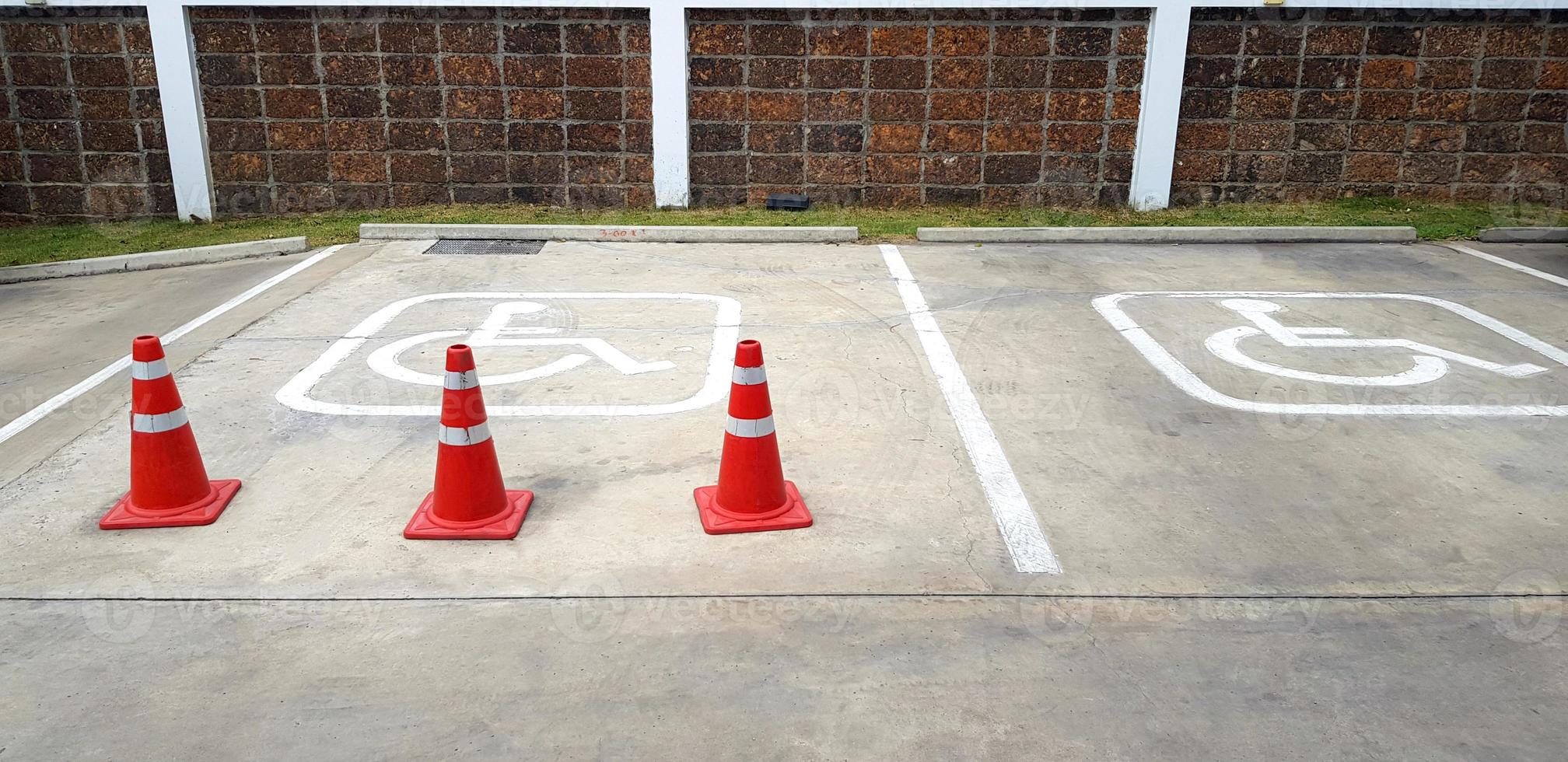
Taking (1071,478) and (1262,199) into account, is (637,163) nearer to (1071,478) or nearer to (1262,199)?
(1262,199)

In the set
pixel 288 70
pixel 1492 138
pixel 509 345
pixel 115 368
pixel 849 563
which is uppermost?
pixel 288 70

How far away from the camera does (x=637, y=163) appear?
1093 centimetres

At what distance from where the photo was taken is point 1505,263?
9031mm

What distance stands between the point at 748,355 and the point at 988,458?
1438mm

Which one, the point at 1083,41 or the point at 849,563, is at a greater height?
the point at 1083,41

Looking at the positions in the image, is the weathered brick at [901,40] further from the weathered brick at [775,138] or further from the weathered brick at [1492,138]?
the weathered brick at [1492,138]

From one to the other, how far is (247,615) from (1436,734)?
3.74 meters

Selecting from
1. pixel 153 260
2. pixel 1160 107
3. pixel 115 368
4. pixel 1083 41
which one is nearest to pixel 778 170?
pixel 1083 41

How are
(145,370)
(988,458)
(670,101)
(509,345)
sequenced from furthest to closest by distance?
(670,101) → (509,345) → (988,458) → (145,370)

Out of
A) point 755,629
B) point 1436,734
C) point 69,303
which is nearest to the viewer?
point 1436,734

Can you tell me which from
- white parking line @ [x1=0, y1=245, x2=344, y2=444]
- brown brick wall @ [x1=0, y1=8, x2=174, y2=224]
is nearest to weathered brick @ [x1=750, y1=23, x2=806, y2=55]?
white parking line @ [x1=0, y1=245, x2=344, y2=444]

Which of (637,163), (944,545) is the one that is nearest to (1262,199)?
(637,163)

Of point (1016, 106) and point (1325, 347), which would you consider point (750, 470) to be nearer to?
point (1325, 347)

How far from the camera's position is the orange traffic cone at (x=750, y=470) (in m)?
4.32
